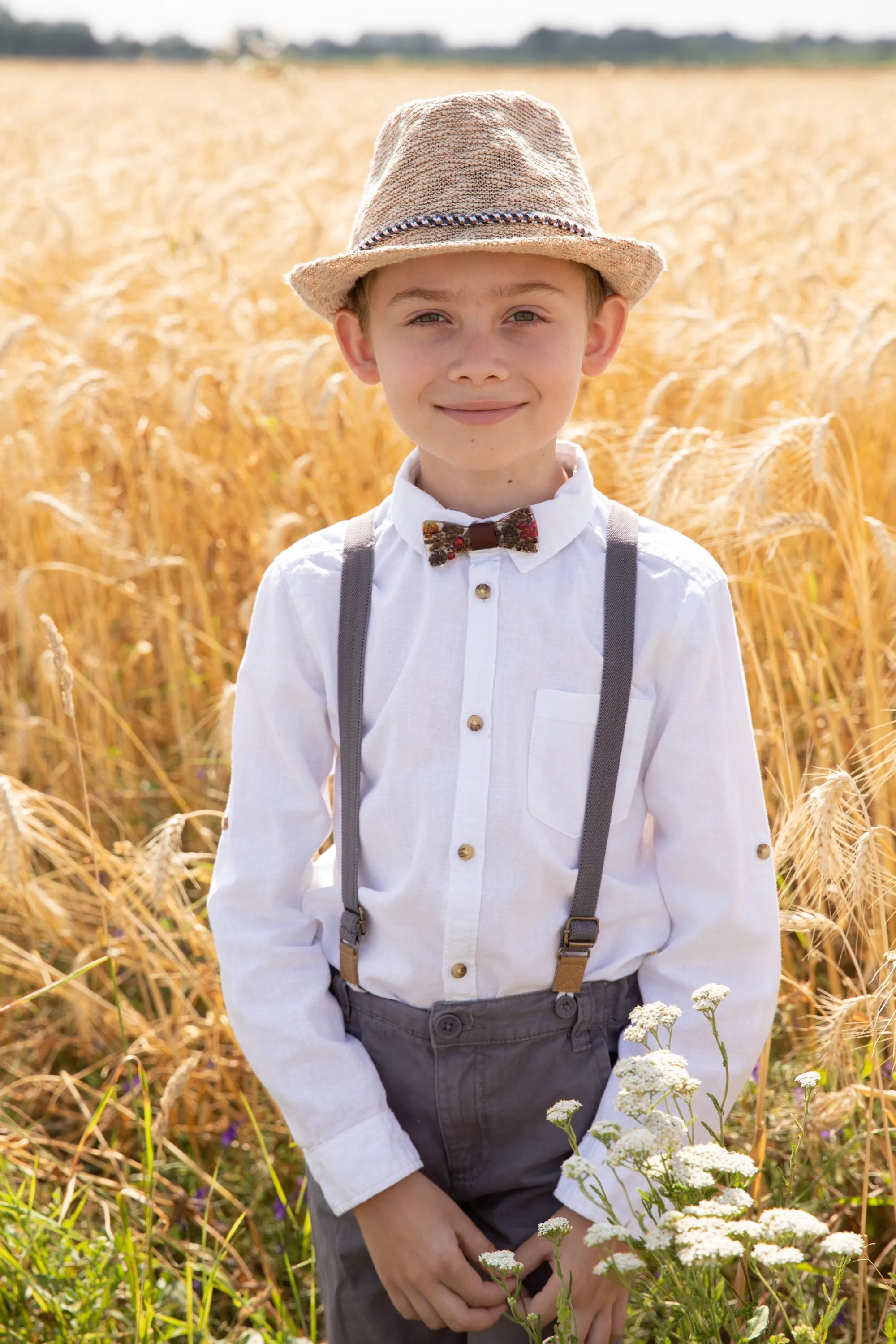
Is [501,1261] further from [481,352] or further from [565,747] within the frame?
[481,352]

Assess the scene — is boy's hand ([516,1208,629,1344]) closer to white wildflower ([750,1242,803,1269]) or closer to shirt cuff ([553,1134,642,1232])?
shirt cuff ([553,1134,642,1232])

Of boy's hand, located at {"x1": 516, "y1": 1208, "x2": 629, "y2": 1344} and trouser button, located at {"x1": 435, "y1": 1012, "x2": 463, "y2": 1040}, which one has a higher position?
trouser button, located at {"x1": 435, "y1": 1012, "x2": 463, "y2": 1040}

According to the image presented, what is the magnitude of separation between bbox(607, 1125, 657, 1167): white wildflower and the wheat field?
16.9 inches

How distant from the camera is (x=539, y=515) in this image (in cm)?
139

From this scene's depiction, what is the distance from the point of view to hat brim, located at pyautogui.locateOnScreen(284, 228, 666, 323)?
1281 millimetres

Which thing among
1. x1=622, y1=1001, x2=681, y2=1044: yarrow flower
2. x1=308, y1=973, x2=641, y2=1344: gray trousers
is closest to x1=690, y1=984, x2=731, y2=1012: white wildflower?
x1=622, y1=1001, x2=681, y2=1044: yarrow flower

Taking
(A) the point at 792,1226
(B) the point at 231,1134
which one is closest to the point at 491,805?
(A) the point at 792,1226

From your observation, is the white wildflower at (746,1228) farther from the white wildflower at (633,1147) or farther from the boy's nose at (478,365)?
the boy's nose at (478,365)

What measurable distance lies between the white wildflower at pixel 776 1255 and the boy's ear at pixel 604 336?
3.28 ft

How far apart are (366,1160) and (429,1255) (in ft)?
0.40

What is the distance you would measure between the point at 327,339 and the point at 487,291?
1872mm

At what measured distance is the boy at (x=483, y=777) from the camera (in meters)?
1.35

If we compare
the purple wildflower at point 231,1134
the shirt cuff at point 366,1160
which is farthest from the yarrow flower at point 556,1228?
the purple wildflower at point 231,1134

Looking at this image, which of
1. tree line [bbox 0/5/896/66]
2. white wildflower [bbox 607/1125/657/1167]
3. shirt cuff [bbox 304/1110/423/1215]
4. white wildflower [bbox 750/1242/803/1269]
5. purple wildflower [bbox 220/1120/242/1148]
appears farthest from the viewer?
tree line [bbox 0/5/896/66]
